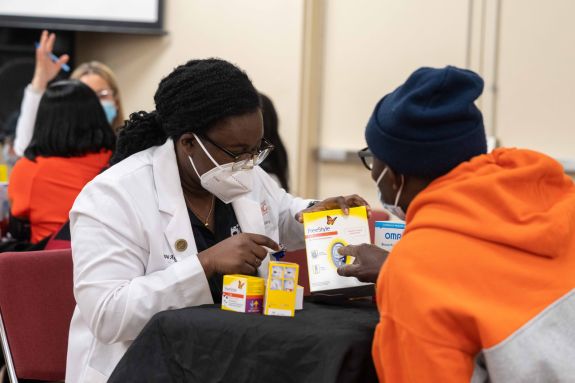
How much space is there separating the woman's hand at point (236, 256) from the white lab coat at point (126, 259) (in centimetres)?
3

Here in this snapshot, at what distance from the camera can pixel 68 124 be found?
351 cm

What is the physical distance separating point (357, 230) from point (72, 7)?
13.4 ft

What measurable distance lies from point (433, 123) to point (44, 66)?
147 inches

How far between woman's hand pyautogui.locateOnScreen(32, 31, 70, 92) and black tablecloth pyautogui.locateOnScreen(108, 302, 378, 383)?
3299 mm

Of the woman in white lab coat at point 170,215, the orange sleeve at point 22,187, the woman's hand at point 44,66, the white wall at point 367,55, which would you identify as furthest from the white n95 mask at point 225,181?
the white wall at point 367,55

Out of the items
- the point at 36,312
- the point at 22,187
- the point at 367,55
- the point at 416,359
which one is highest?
the point at 367,55

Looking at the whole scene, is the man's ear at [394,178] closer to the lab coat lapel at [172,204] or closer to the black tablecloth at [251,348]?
the black tablecloth at [251,348]

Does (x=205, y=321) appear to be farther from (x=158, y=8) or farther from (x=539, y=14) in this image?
(x=158, y=8)

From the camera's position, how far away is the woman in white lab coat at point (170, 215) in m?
A: 1.85

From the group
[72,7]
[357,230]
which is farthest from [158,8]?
[357,230]

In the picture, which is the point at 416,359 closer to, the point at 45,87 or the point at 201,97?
the point at 201,97

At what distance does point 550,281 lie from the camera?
143cm

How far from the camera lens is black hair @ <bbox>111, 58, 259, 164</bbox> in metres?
2.04

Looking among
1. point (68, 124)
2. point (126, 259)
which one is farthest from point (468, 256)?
point (68, 124)
